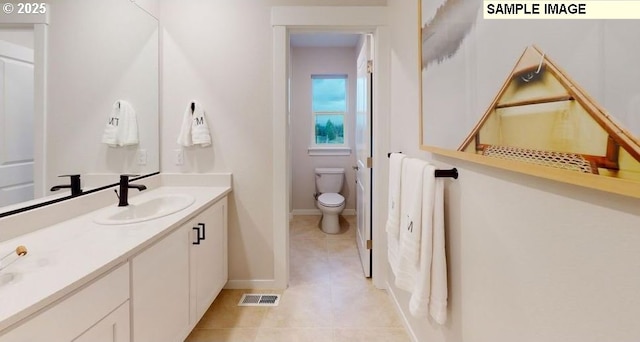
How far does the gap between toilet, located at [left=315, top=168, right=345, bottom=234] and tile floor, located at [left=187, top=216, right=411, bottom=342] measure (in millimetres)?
893

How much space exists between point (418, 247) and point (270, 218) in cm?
141

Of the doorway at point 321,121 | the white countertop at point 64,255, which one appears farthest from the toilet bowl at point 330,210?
the white countertop at point 64,255

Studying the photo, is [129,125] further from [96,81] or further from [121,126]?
[96,81]

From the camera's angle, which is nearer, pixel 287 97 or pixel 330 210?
pixel 287 97

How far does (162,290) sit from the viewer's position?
4.62ft

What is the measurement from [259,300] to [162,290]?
0.98 m

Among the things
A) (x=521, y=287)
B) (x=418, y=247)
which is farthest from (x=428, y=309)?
(x=521, y=287)

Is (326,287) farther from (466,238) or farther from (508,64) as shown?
(508,64)

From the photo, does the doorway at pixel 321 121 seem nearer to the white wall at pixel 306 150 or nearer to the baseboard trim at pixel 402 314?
the white wall at pixel 306 150

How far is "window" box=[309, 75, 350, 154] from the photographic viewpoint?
4730mm

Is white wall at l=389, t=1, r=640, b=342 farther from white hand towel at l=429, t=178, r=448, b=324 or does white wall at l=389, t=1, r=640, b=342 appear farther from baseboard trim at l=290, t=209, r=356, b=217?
baseboard trim at l=290, t=209, r=356, b=217

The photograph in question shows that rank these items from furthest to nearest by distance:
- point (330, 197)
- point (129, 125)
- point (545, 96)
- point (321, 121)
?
point (321, 121), point (330, 197), point (129, 125), point (545, 96)

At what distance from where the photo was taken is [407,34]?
6.10ft

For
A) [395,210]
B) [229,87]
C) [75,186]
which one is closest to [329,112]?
[229,87]
